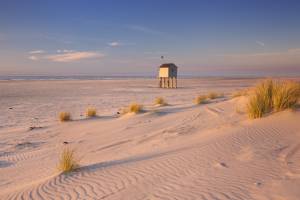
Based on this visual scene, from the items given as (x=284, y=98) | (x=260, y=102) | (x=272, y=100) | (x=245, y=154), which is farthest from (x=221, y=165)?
(x=272, y=100)

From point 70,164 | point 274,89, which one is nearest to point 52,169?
point 70,164

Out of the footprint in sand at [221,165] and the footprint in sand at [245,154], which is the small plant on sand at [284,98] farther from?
the footprint in sand at [221,165]

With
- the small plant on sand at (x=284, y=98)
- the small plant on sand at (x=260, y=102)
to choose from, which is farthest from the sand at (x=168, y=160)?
the small plant on sand at (x=284, y=98)

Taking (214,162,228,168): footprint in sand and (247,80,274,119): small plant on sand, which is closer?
(214,162,228,168): footprint in sand

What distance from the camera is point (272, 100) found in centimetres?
845

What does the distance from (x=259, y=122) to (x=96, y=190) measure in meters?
4.65

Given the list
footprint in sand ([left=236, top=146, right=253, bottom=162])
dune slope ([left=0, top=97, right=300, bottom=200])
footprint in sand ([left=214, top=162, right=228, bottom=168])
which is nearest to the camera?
dune slope ([left=0, top=97, right=300, bottom=200])

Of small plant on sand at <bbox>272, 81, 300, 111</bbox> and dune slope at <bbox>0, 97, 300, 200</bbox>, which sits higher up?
small plant on sand at <bbox>272, 81, 300, 111</bbox>

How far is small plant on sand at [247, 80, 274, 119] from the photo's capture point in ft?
26.4

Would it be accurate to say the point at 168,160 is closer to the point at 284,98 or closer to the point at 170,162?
the point at 170,162

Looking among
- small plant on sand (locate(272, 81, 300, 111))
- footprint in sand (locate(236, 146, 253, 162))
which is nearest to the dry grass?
small plant on sand (locate(272, 81, 300, 111))

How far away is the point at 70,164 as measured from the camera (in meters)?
5.40

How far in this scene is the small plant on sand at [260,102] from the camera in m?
8.05

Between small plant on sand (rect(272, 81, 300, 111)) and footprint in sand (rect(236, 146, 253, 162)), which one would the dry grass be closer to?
small plant on sand (rect(272, 81, 300, 111))
